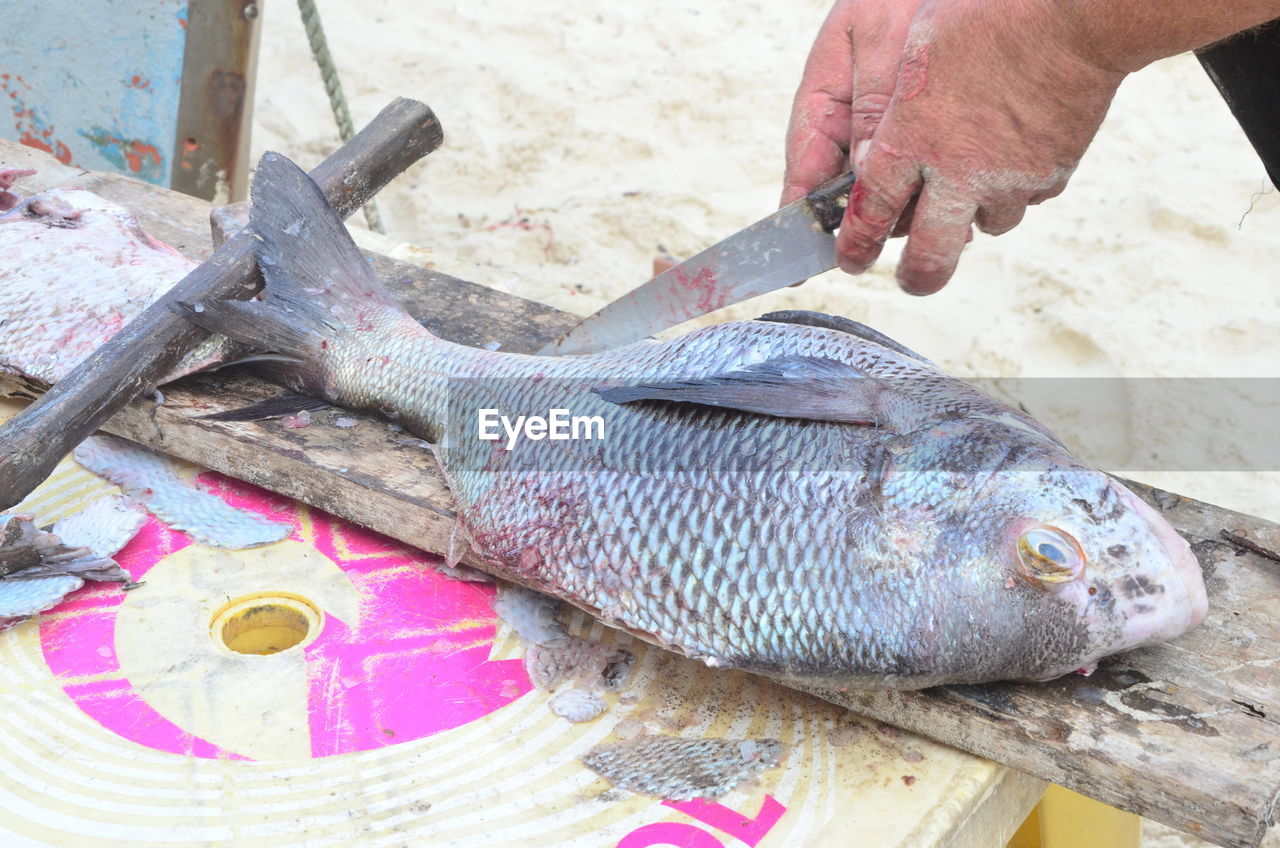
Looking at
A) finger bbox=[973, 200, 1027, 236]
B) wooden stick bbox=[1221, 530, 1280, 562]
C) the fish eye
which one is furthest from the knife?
wooden stick bbox=[1221, 530, 1280, 562]

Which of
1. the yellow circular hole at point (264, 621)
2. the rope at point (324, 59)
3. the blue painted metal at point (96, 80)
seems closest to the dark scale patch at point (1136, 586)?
the yellow circular hole at point (264, 621)

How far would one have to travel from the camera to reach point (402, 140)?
2893mm

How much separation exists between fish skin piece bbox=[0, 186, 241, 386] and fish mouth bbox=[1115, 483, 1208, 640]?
185cm

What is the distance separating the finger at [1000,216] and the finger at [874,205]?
0.44ft

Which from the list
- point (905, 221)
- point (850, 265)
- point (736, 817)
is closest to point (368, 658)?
point (736, 817)

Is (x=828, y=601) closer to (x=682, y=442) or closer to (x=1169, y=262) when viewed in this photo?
(x=682, y=442)

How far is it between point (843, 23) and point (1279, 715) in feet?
4.69

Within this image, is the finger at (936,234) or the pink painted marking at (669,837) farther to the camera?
the finger at (936,234)

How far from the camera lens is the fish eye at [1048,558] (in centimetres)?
161

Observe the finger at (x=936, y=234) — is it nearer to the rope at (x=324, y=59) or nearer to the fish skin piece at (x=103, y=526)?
the fish skin piece at (x=103, y=526)

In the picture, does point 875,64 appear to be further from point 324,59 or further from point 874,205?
point 324,59

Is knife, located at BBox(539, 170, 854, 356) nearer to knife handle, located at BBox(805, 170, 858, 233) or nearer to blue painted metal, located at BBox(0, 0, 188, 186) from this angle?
knife handle, located at BBox(805, 170, 858, 233)

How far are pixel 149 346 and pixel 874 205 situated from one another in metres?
1.44

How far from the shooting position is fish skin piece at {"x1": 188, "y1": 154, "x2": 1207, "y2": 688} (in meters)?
1.64
